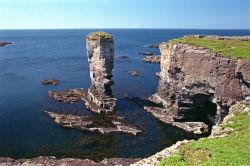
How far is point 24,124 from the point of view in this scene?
59844 mm

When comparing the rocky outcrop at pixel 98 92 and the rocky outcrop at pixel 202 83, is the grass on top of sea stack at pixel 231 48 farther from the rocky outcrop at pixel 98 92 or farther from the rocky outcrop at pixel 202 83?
the rocky outcrop at pixel 98 92

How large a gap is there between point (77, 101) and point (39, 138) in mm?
21322

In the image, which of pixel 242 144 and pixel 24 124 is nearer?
pixel 242 144

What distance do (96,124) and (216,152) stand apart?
38317mm

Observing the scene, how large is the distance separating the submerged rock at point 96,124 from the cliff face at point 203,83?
10.1 meters

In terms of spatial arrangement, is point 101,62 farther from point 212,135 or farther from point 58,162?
point 212,135

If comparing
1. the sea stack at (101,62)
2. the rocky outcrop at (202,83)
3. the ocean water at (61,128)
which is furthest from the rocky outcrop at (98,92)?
the rocky outcrop at (202,83)

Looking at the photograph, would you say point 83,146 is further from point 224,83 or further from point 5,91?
point 5,91

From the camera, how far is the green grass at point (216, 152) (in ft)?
70.0

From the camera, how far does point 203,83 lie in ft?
186

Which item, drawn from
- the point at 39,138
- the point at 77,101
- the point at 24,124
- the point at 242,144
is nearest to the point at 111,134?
the point at 39,138

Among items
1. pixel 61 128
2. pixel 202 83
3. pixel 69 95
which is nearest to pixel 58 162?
pixel 61 128

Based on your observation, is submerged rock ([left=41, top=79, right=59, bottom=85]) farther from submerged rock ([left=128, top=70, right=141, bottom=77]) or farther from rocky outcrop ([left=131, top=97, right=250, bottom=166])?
rocky outcrop ([left=131, top=97, right=250, bottom=166])

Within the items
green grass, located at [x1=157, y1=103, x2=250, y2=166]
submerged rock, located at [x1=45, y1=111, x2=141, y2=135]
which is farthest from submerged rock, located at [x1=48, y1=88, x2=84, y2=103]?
green grass, located at [x1=157, y1=103, x2=250, y2=166]
